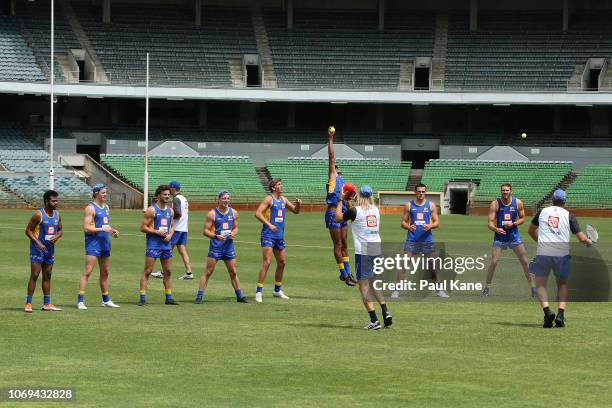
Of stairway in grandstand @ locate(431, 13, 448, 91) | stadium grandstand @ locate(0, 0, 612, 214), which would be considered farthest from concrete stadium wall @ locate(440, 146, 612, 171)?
stairway in grandstand @ locate(431, 13, 448, 91)

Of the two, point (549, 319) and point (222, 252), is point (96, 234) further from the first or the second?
point (549, 319)

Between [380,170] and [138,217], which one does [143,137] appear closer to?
[380,170]

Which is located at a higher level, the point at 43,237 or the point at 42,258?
the point at 43,237

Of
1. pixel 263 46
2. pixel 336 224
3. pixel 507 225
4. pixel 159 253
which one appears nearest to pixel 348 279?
pixel 336 224

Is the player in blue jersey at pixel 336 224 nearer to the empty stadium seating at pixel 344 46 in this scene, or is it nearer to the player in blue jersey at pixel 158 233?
the player in blue jersey at pixel 158 233

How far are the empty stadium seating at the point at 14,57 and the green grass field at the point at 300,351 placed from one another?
53630mm

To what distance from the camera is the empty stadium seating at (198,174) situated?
7162 cm

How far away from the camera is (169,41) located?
267ft

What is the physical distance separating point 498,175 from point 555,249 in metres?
58.9

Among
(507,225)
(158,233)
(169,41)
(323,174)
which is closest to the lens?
(158,233)

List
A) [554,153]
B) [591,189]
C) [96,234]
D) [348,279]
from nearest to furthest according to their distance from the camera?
[96,234] < [348,279] < [591,189] < [554,153]

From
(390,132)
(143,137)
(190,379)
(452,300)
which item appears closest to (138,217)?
(143,137)

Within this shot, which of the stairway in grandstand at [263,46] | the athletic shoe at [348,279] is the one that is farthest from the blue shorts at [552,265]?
the stairway in grandstand at [263,46]

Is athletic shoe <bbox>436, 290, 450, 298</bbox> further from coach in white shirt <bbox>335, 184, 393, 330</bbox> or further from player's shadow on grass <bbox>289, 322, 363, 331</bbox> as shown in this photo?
coach in white shirt <bbox>335, 184, 393, 330</bbox>
